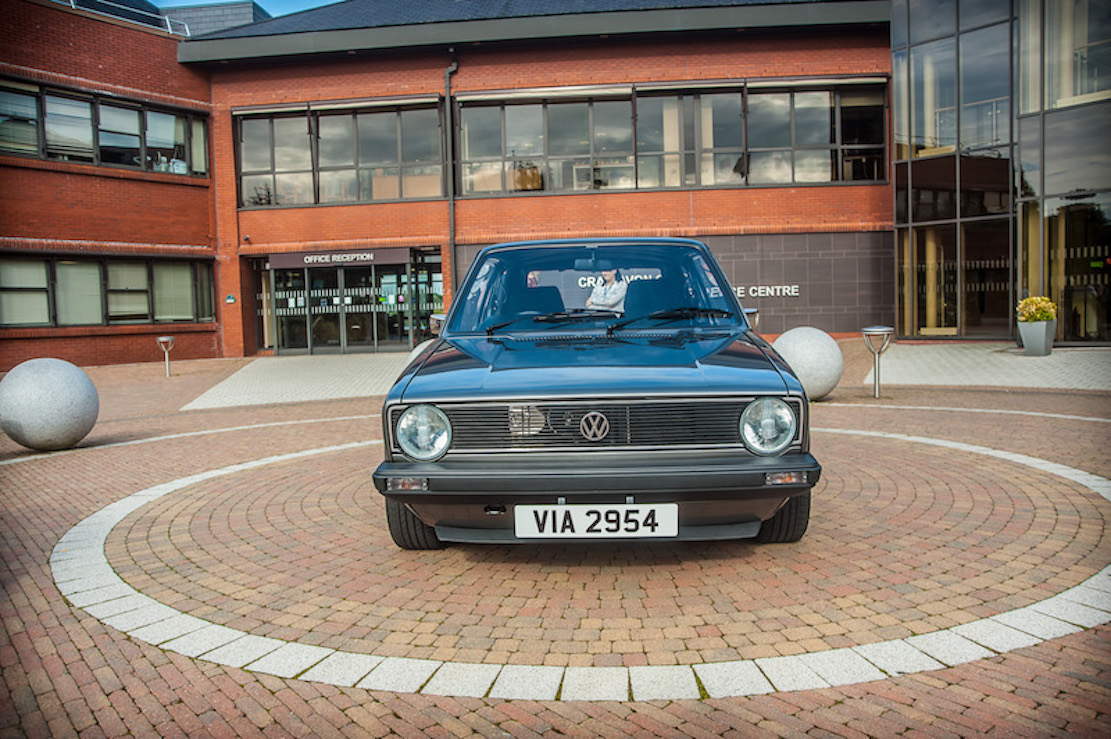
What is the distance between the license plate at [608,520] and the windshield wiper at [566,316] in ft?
4.50

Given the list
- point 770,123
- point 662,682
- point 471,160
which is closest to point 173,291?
point 471,160

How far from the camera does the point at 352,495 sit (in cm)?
579

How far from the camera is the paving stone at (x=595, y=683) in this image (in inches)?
105

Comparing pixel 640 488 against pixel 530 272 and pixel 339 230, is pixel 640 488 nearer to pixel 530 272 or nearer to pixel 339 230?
pixel 530 272

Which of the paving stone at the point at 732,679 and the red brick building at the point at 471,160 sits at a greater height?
the red brick building at the point at 471,160

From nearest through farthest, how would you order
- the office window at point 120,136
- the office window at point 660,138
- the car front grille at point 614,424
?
the car front grille at point 614,424 < the office window at point 120,136 < the office window at point 660,138

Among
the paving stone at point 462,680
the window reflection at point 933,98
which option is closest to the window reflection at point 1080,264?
the window reflection at point 933,98

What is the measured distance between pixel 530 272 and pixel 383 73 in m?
19.2

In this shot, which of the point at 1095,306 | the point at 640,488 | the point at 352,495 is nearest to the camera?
the point at 640,488

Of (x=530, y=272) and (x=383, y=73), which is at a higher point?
(x=383, y=73)

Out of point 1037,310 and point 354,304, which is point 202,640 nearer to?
point 1037,310

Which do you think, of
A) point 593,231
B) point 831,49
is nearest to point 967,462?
point 593,231

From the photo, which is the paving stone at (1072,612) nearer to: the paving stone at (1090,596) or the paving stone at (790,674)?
the paving stone at (1090,596)

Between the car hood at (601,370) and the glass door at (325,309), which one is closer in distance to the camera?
the car hood at (601,370)
